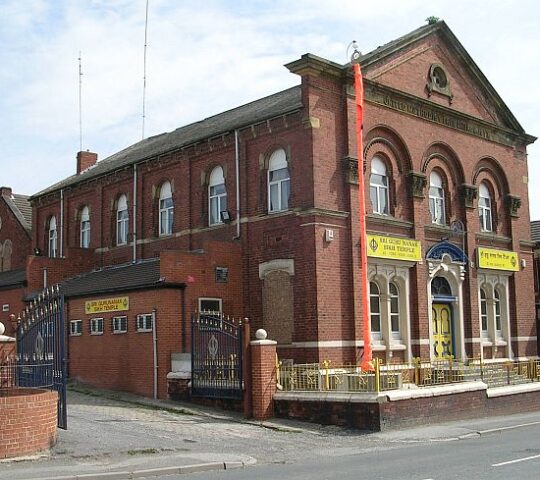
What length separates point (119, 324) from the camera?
25.7 meters

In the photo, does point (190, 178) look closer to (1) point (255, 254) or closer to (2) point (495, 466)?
(1) point (255, 254)

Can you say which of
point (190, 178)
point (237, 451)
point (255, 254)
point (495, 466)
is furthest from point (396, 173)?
point (495, 466)

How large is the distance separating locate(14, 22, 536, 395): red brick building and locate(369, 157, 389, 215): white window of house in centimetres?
6

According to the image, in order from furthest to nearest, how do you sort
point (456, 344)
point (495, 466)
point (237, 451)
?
point (456, 344), point (237, 451), point (495, 466)

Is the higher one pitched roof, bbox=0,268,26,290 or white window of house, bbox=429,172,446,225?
white window of house, bbox=429,172,446,225

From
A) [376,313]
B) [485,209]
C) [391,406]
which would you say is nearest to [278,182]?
[376,313]

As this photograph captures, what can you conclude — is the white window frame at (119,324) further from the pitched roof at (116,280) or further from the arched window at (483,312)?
the arched window at (483,312)

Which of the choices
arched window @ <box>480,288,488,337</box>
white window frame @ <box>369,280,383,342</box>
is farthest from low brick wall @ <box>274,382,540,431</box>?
arched window @ <box>480,288,488,337</box>

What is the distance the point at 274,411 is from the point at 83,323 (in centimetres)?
983

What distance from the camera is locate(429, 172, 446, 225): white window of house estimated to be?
29109mm

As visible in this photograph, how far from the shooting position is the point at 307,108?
80.5 ft

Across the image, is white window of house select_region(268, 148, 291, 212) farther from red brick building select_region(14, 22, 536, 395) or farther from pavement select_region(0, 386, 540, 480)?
pavement select_region(0, 386, 540, 480)

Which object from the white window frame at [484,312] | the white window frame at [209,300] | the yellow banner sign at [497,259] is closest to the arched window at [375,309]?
the white window frame at [209,300]

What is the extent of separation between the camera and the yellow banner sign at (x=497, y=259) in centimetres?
3016
